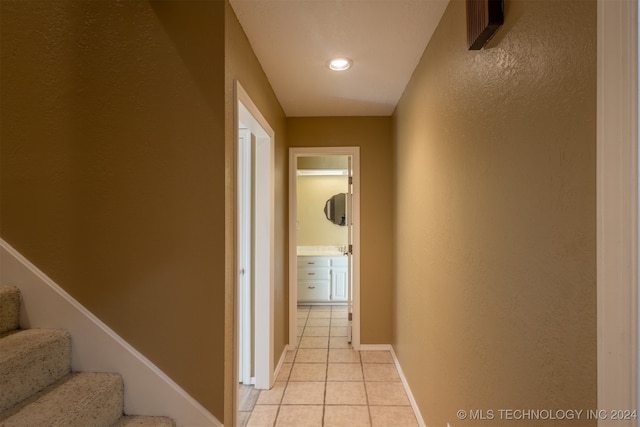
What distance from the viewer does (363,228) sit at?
3.12 m

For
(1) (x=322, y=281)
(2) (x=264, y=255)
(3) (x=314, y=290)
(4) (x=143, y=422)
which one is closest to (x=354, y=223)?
(2) (x=264, y=255)

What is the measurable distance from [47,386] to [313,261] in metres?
3.58

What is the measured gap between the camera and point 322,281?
4.69 m

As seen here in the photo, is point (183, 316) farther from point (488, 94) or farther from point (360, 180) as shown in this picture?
point (360, 180)

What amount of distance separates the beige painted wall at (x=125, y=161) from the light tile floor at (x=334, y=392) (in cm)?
96

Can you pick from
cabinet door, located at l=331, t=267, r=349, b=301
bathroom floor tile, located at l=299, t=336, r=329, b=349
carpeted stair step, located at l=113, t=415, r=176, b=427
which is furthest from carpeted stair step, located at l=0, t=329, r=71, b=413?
cabinet door, located at l=331, t=267, r=349, b=301

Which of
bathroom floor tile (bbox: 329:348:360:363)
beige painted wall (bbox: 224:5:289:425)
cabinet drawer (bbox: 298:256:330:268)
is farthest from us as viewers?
cabinet drawer (bbox: 298:256:330:268)

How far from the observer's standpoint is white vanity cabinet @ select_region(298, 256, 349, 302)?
15.4 feet

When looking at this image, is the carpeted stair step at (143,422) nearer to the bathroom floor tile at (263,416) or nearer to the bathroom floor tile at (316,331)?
the bathroom floor tile at (263,416)

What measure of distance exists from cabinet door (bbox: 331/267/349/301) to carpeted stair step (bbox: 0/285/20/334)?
3693mm

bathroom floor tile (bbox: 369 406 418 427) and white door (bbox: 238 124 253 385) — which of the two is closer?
bathroom floor tile (bbox: 369 406 418 427)

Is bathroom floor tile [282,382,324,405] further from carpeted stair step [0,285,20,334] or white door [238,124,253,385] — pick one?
carpeted stair step [0,285,20,334]

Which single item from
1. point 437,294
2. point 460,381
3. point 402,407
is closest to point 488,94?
point 437,294

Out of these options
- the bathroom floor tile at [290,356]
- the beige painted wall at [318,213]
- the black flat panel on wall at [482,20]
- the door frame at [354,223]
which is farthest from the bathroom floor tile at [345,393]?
the beige painted wall at [318,213]
